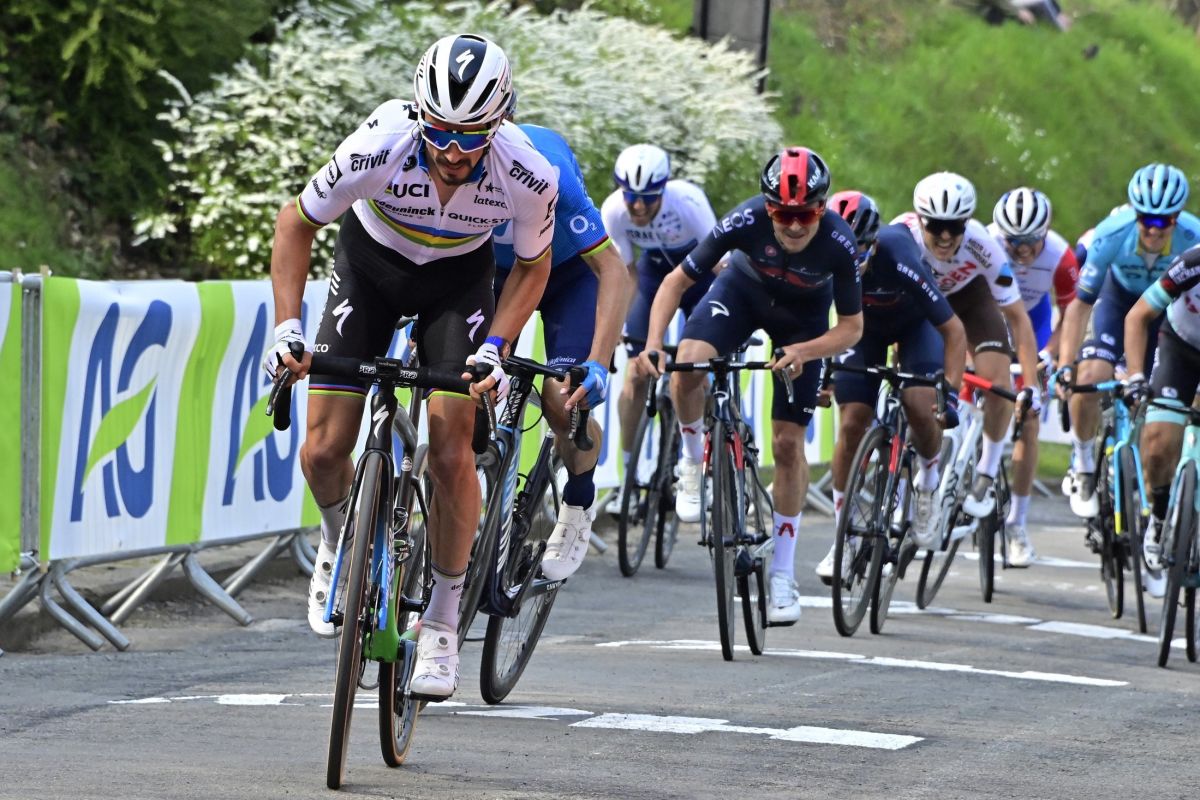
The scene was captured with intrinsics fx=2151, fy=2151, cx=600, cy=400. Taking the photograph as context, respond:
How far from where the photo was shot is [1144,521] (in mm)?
10945

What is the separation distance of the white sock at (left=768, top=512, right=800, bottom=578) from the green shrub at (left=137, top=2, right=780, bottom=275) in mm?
9046

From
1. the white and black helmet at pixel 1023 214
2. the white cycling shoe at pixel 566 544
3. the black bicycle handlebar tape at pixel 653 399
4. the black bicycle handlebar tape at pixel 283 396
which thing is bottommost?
the white cycling shoe at pixel 566 544

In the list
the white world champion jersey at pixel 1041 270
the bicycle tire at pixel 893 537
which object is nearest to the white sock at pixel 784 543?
the bicycle tire at pixel 893 537

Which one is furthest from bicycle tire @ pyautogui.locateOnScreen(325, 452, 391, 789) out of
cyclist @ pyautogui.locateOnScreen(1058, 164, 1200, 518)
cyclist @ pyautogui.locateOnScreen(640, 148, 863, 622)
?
cyclist @ pyautogui.locateOnScreen(1058, 164, 1200, 518)

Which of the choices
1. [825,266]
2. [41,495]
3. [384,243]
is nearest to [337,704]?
[384,243]

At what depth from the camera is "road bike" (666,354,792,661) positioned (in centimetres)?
913

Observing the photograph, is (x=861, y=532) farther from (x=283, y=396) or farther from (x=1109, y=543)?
(x=283, y=396)

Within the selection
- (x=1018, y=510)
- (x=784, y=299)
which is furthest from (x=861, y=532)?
(x=1018, y=510)

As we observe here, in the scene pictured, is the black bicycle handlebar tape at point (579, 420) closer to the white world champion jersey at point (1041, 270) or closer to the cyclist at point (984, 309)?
the cyclist at point (984, 309)

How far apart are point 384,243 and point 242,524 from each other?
397 cm

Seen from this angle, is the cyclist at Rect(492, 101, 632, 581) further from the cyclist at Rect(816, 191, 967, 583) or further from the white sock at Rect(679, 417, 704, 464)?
the cyclist at Rect(816, 191, 967, 583)

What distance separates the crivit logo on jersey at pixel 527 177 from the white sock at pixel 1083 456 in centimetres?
708

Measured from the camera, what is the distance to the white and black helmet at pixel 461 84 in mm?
5961

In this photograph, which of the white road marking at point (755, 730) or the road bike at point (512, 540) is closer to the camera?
the white road marking at point (755, 730)
